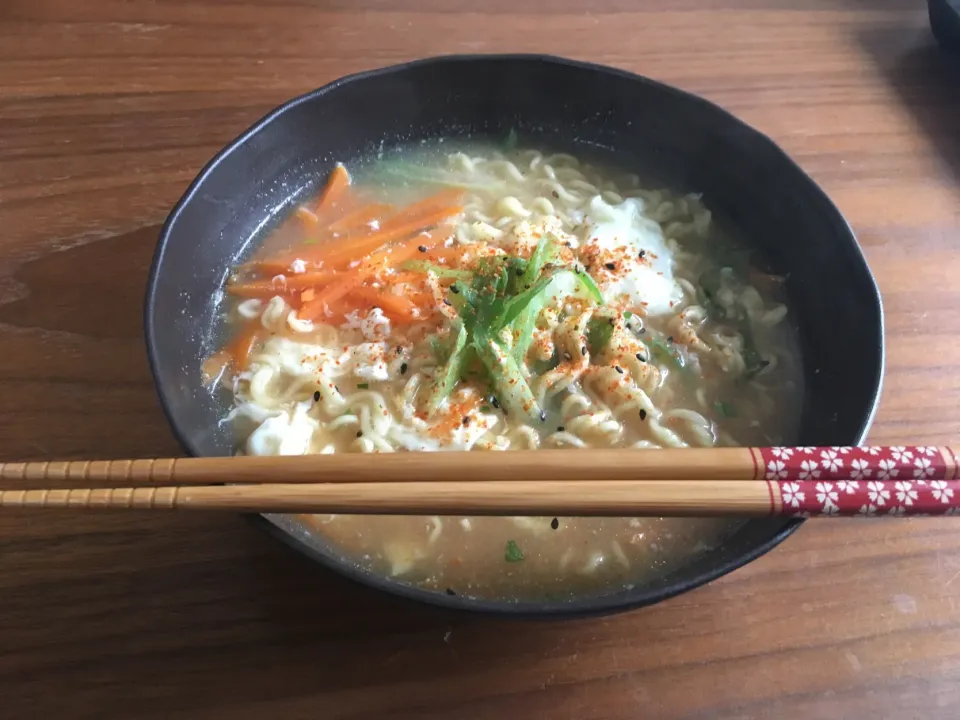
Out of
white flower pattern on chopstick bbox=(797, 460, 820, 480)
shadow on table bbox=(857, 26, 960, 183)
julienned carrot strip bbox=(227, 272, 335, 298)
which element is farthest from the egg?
shadow on table bbox=(857, 26, 960, 183)

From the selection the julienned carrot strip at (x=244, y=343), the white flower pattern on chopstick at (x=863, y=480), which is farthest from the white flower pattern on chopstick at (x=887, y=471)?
the julienned carrot strip at (x=244, y=343)

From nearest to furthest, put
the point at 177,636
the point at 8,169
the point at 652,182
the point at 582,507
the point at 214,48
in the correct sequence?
the point at 582,507, the point at 177,636, the point at 8,169, the point at 652,182, the point at 214,48

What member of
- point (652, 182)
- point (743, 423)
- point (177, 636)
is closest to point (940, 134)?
point (652, 182)

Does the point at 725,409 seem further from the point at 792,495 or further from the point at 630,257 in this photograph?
the point at 792,495

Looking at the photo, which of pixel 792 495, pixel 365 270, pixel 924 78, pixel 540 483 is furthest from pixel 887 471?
pixel 924 78

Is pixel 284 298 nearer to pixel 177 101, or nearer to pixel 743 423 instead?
pixel 177 101

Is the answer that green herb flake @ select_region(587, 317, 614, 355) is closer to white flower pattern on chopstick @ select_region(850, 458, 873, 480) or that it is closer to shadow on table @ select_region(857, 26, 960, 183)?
white flower pattern on chopstick @ select_region(850, 458, 873, 480)
